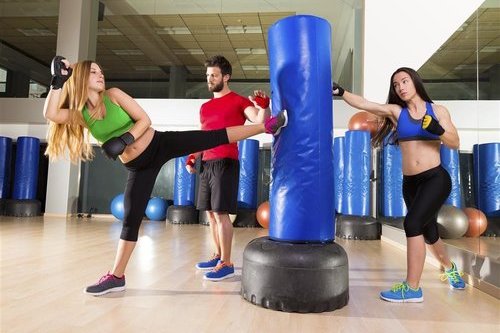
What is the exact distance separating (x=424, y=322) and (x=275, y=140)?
3.51ft

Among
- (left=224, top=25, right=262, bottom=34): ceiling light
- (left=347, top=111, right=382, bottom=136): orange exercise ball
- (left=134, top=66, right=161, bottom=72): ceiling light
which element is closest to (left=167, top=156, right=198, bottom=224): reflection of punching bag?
(left=347, top=111, right=382, bottom=136): orange exercise ball

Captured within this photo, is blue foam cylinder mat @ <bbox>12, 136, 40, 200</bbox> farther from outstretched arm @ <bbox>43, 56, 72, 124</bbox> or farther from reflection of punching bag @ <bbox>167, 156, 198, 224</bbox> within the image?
outstretched arm @ <bbox>43, 56, 72, 124</bbox>

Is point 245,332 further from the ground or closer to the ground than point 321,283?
closer to the ground

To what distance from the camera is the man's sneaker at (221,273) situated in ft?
7.58

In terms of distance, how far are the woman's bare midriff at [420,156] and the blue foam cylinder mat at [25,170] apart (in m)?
6.38

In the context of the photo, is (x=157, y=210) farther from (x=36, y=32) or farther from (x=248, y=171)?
(x=36, y=32)

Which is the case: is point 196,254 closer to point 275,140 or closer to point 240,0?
point 275,140

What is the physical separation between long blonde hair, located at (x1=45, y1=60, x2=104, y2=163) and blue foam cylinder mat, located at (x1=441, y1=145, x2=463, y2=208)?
2.88m

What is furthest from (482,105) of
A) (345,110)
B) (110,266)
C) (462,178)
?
(345,110)

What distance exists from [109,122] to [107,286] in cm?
83

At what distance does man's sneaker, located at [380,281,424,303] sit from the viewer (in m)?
1.98

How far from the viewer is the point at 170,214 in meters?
6.16

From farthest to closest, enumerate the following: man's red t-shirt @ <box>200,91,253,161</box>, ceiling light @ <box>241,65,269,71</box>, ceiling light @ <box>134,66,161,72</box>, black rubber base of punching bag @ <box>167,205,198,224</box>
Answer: ceiling light @ <box>134,66,161,72</box>, ceiling light @ <box>241,65,269,71</box>, black rubber base of punching bag @ <box>167,205,198,224</box>, man's red t-shirt @ <box>200,91,253,161</box>

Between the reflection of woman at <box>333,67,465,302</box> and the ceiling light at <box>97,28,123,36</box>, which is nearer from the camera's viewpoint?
the reflection of woman at <box>333,67,465,302</box>
